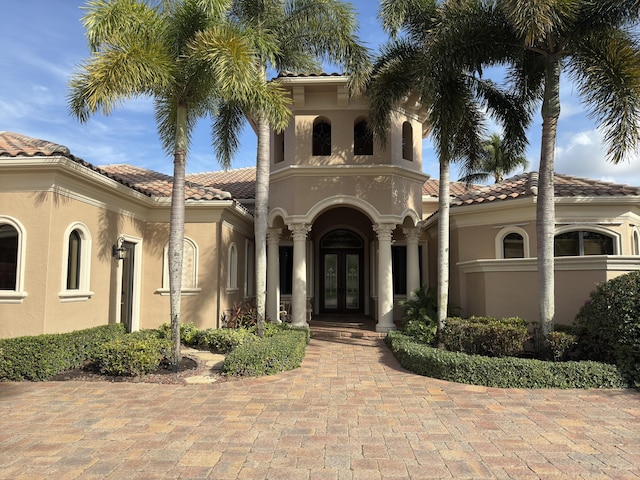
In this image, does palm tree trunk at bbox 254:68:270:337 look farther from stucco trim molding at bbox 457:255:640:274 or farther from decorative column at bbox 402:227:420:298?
stucco trim molding at bbox 457:255:640:274

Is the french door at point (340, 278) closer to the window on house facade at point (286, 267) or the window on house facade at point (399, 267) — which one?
the window on house facade at point (286, 267)

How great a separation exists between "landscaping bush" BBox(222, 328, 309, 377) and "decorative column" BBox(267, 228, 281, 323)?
4.21 m

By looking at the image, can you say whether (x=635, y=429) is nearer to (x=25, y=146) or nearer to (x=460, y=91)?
(x=460, y=91)

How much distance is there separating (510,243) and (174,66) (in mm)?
10204

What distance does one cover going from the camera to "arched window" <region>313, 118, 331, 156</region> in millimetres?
14719

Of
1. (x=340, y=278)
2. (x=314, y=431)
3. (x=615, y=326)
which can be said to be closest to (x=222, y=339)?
(x=314, y=431)

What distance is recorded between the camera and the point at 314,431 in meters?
5.55

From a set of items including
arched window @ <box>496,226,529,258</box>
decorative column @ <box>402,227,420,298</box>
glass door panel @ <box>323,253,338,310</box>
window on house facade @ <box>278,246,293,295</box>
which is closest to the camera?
arched window @ <box>496,226,529,258</box>

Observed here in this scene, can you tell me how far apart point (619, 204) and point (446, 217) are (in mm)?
5181

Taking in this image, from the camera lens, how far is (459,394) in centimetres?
726

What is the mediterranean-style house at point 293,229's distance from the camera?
343 inches

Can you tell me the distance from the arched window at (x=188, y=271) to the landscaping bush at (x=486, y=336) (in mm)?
7120

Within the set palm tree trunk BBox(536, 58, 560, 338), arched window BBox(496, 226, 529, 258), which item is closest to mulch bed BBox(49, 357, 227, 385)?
palm tree trunk BBox(536, 58, 560, 338)

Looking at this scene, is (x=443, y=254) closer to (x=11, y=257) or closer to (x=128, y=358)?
(x=128, y=358)
